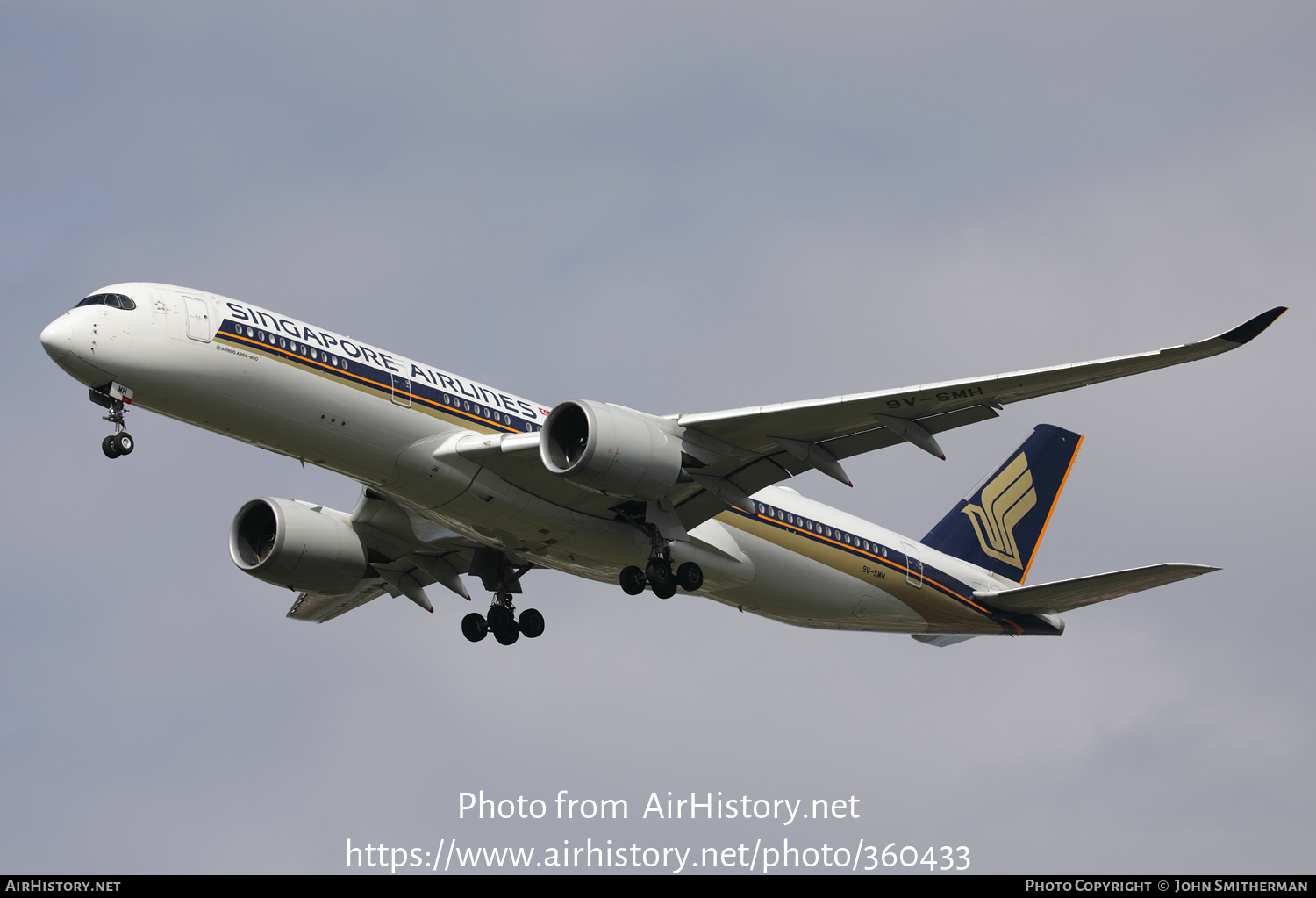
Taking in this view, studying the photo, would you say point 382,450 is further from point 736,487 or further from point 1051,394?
→ point 1051,394

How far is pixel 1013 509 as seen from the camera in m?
41.9

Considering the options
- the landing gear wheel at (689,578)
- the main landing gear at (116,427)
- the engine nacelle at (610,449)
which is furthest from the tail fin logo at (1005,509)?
the main landing gear at (116,427)

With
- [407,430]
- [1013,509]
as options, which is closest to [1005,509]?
[1013,509]

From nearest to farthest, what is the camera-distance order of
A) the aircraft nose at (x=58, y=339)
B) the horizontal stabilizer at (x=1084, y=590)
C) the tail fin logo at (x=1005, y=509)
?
the aircraft nose at (x=58, y=339)
the horizontal stabilizer at (x=1084, y=590)
the tail fin logo at (x=1005, y=509)

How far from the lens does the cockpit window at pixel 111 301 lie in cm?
2858

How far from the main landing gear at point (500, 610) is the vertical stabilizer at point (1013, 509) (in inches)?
442

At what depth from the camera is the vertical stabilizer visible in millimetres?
40406

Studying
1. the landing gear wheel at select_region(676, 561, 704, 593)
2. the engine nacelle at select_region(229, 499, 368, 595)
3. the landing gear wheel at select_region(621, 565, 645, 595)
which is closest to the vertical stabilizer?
the landing gear wheel at select_region(676, 561, 704, 593)

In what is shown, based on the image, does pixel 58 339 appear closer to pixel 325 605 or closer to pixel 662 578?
pixel 662 578

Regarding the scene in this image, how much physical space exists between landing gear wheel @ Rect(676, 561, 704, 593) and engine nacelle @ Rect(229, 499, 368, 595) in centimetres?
863

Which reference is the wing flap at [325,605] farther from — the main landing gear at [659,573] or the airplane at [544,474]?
the main landing gear at [659,573]

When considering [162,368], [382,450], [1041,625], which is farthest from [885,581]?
[162,368]

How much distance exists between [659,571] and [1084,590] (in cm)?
1092

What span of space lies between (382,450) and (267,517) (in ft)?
25.7
